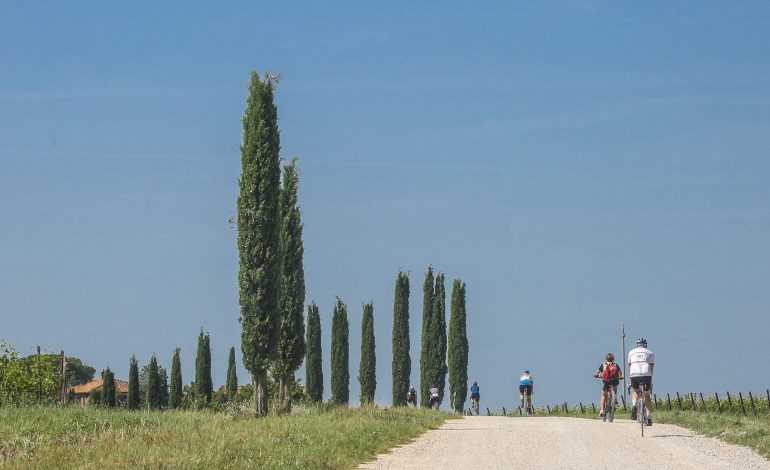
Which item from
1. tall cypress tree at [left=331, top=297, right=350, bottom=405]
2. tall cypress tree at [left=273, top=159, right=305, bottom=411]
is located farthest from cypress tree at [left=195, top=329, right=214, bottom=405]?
tall cypress tree at [left=273, top=159, right=305, bottom=411]

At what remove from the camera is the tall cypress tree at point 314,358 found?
6825 cm

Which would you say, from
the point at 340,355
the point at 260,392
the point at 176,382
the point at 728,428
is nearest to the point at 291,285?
the point at 260,392

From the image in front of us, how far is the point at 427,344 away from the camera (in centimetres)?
6838

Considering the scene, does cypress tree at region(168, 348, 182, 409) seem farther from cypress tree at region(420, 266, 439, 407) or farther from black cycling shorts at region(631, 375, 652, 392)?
black cycling shorts at region(631, 375, 652, 392)

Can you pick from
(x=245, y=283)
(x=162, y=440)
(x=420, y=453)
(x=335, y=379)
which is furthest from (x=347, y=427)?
(x=335, y=379)

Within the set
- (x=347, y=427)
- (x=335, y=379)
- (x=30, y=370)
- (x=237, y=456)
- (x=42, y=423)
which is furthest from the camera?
(x=335, y=379)

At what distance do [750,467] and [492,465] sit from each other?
13.5 feet

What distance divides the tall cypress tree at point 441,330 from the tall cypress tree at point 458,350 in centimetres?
90

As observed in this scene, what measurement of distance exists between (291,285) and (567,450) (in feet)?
61.5

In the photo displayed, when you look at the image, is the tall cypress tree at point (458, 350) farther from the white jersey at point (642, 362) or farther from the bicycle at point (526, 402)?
the white jersey at point (642, 362)

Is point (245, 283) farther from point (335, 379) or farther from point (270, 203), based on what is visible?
point (335, 379)

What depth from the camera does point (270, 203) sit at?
98.4 feet

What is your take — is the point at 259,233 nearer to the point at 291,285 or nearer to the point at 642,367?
the point at 291,285

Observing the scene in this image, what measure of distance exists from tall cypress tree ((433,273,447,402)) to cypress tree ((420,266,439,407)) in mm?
261
